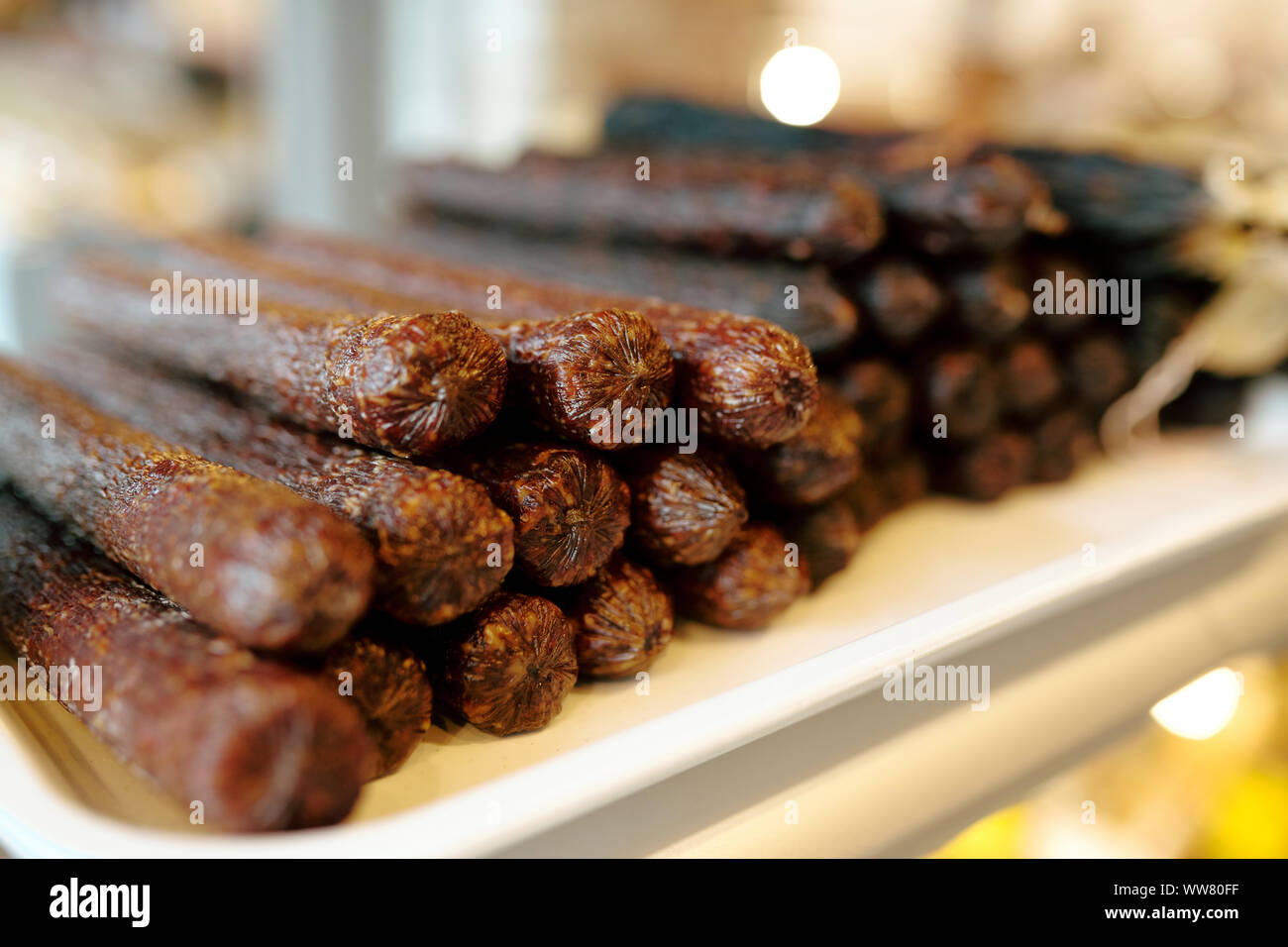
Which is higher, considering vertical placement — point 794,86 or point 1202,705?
point 794,86

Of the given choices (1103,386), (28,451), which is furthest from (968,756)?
(28,451)

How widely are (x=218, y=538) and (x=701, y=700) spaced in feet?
1.39

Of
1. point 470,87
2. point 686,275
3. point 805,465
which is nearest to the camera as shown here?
point 805,465

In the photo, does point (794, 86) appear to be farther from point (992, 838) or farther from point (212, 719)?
point (212, 719)

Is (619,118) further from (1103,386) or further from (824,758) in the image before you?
(824,758)

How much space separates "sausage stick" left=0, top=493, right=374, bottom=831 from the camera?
0.68 meters

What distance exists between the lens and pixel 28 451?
1054mm

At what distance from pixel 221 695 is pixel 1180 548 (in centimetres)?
110

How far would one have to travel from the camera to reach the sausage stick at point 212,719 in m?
0.68

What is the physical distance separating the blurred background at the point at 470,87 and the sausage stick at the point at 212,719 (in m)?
1.57

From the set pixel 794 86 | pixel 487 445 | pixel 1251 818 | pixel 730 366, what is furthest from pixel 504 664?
pixel 794 86

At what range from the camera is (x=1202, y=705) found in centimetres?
148

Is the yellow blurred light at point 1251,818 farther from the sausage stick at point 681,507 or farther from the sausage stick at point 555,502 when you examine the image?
the sausage stick at point 555,502

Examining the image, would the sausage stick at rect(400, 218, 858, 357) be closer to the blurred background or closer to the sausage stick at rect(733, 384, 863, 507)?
the sausage stick at rect(733, 384, 863, 507)
